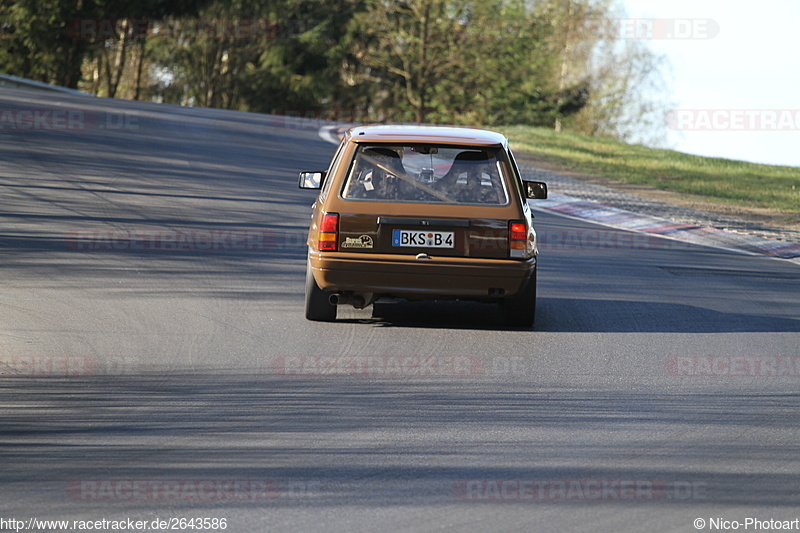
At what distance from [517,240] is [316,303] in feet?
5.95

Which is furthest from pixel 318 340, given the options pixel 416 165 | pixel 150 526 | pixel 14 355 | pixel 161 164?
pixel 161 164

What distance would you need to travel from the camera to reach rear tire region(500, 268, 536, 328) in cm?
838

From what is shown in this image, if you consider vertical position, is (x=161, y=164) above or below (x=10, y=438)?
above

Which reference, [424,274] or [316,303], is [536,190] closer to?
[424,274]

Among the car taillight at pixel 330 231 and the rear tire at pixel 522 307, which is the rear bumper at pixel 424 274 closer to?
the car taillight at pixel 330 231

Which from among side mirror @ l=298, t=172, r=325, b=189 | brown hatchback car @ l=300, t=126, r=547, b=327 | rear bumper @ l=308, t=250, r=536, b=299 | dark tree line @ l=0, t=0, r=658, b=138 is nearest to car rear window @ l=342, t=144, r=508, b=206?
brown hatchback car @ l=300, t=126, r=547, b=327

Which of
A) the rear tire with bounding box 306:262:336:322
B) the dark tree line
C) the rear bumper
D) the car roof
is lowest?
the rear tire with bounding box 306:262:336:322

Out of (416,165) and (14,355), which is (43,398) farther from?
(416,165)

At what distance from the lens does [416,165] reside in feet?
27.1

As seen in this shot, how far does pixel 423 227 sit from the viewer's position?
809 centimetres

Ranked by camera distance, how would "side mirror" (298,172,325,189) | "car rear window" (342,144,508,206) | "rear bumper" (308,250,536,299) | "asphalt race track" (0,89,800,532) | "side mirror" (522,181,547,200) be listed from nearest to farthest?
"asphalt race track" (0,89,800,532) → "rear bumper" (308,250,536,299) → "car rear window" (342,144,508,206) → "side mirror" (522,181,547,200) → "side mirror" (298,172,325,189)

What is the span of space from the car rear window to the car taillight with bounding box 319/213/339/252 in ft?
0.78

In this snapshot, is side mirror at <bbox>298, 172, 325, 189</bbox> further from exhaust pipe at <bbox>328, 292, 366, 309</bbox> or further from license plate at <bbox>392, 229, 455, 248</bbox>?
license plate at <bbox>392, 229, 455, 248</bbox>

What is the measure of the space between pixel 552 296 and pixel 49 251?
5.58 meters
